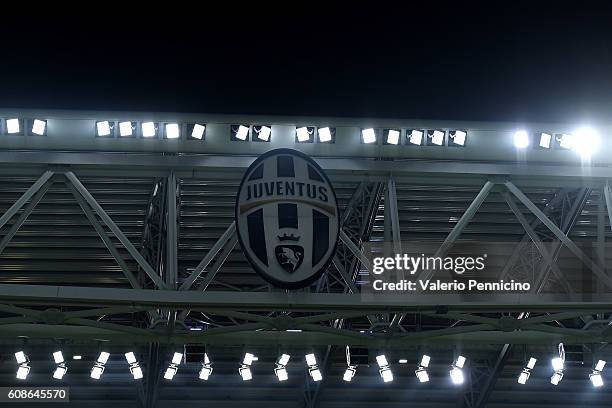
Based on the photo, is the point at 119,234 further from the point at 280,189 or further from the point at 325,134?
the point at 325,134

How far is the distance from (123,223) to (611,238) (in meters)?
9.12

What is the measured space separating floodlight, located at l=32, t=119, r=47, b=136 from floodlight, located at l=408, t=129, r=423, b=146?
236 inches

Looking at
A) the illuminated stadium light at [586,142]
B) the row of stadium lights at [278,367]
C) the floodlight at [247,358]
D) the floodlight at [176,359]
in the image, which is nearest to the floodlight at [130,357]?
the row of stadium lights at [278,367]

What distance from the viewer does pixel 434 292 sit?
48.2 feet

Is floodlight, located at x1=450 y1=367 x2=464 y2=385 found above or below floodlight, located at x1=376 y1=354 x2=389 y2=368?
below

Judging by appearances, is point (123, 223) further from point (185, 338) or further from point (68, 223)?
point (185, 338)

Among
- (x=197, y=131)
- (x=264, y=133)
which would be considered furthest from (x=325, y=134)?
(x=197, y=131)

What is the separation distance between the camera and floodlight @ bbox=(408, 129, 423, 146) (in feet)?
52.4

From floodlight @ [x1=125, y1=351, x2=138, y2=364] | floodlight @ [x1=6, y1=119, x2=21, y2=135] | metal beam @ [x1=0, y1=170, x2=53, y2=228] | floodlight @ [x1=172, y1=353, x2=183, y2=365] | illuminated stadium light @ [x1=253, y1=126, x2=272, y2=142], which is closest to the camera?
metal beam @ [x1=0, y1=170, x2=53, y2=228]

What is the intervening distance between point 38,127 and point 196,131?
2.53m

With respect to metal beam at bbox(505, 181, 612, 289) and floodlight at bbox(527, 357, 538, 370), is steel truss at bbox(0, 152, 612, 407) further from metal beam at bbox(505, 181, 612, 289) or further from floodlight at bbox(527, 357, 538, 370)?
floodlight at bbox(527, 357, 538, 370)

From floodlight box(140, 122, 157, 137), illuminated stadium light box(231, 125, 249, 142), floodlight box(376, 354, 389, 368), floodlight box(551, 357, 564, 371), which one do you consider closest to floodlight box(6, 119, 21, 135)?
floodlight box(140, 122, 157, 137)

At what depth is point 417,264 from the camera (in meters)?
15.4

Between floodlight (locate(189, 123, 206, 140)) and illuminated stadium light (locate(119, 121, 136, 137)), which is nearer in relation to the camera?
illuminated stadium light (locate(119, 121, 136, 137))
